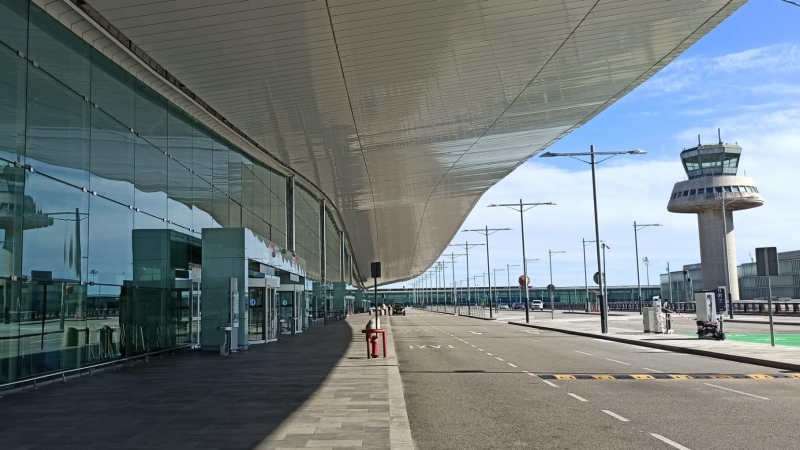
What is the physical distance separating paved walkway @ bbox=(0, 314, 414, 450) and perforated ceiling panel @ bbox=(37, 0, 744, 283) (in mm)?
7460

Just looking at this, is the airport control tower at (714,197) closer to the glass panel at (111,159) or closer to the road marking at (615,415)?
the glass panel at (111,159)

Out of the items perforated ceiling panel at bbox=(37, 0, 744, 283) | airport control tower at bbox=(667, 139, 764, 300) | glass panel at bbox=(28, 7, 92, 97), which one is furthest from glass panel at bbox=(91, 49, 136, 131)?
airport control tower at bbox=(667, 139, 764, 300)

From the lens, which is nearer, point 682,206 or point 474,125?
point 474,125

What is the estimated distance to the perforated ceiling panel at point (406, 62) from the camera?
15.5m

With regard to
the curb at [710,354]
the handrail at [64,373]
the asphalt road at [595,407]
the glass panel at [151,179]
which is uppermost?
the glass panel at [151,179]

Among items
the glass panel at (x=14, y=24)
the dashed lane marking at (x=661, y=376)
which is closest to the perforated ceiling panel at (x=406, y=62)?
the glass panel at (x=14, y=24)

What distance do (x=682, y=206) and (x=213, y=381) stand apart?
80.0m

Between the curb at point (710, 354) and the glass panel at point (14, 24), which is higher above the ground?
the glass panel at point (14, 24)

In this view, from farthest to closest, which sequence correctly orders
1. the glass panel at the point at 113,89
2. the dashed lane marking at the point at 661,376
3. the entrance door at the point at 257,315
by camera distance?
the entrance door at the point at 257,315 → the glass panel at the point at 113,89 → the dashed lane marking at the point at 661,376

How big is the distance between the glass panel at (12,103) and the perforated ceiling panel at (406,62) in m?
1.78

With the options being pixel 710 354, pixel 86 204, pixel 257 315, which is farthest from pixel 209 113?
pixel 710 354

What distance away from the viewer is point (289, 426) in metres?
9.31

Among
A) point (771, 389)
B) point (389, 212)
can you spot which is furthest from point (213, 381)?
point (389, 212)

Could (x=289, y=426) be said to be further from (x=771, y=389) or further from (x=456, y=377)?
(x=771, y=389)
